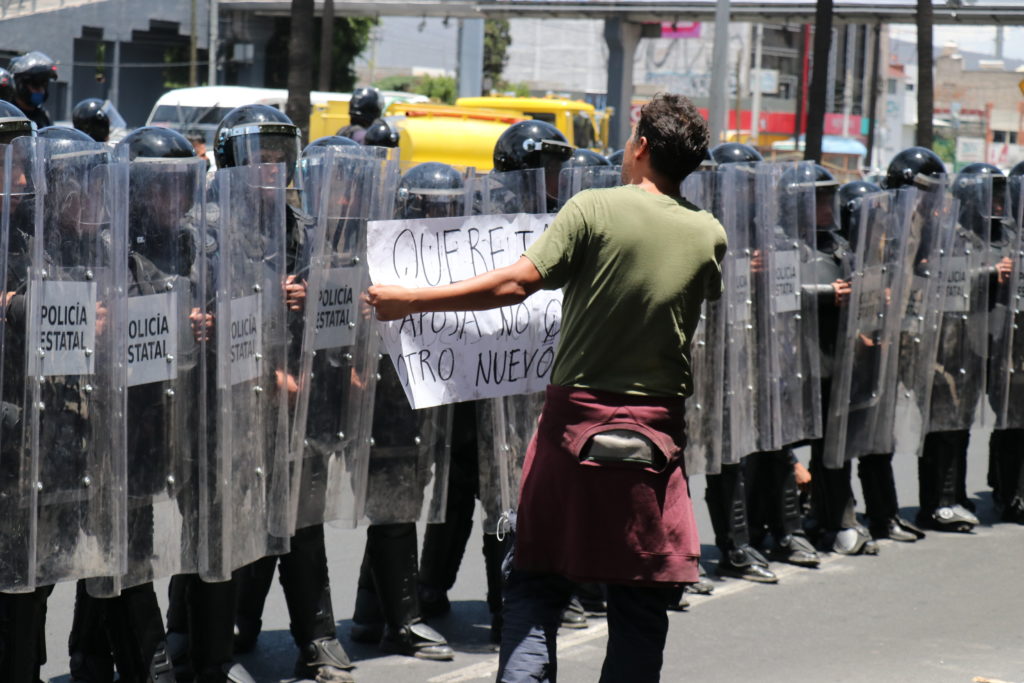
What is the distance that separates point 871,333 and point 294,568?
10.9 ft

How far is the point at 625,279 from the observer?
144 inches

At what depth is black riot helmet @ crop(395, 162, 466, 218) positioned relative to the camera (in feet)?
16.4

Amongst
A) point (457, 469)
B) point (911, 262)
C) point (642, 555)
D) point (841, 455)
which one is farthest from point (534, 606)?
point (911, 262)

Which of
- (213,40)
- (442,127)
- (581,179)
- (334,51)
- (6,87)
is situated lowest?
(581,179)

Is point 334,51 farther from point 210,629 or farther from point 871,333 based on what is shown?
point 210,629

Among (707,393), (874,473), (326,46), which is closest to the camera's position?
(707,393)

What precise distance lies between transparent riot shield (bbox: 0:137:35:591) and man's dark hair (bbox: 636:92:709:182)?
1.61 meters

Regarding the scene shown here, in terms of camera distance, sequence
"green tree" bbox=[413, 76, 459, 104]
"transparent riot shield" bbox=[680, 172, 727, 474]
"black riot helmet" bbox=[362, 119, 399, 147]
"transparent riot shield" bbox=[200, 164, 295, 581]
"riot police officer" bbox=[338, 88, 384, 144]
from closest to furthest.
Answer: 1. "transparent riot shield" bbox=[200, 164, 295, 581]
2. "transparent riot shield" bbox=[680, 172, 727, 474]
3. "black riot helmet" bbox=[362, 119, 399, 147]
4. "riot police officer" bbox=[338, 88, 384, 144]
5. "green tree" bbox=[413, 76, 459, 104]

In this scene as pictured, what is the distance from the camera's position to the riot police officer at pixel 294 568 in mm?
4668

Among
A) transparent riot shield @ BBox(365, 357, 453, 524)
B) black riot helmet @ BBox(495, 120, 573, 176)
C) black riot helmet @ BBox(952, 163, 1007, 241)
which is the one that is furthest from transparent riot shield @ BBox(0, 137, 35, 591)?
black riot helmet @ BBox(952, 163, 1007, 241)

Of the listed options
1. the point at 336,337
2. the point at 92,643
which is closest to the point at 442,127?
the point at 336,337

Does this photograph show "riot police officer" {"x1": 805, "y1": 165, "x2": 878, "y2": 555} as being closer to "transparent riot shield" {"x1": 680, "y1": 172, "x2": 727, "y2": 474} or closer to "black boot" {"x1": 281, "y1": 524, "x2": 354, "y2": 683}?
"transparent riot shield" {"x1": 680, "y1": 172, "x2": 727, "y2": 474}

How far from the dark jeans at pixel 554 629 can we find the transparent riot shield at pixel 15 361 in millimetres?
1299

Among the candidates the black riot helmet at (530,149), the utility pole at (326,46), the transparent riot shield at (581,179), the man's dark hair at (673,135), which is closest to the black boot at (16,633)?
the man's dark hair at (673,135)
